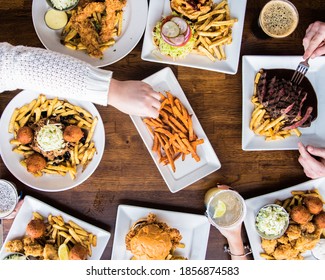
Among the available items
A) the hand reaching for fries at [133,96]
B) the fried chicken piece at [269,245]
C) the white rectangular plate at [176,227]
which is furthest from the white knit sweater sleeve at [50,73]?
the fried chicken piece at [269,245]

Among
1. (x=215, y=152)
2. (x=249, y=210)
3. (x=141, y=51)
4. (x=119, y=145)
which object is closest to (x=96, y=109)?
(x=119, y=145)

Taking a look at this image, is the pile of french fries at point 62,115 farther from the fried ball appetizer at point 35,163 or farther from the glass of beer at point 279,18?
the glass of beer at point 279,18

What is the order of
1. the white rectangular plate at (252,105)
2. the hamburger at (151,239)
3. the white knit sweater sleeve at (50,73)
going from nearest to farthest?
the white knit sweater sleeve at (50,73)
the hamburger at (151,239)
the white rectangular plate at (252,105)

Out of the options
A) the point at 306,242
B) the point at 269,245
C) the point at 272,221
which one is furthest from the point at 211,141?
the point at 306,242

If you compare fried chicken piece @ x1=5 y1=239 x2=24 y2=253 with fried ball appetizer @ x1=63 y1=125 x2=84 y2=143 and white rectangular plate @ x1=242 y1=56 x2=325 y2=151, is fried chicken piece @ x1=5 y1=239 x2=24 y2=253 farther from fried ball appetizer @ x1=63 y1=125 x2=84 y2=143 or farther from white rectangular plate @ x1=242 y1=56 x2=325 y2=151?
white rectangular plate @ x1=242 y1=56 x2=325 y2=151

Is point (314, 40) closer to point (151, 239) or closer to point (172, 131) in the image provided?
point (172, 131)
